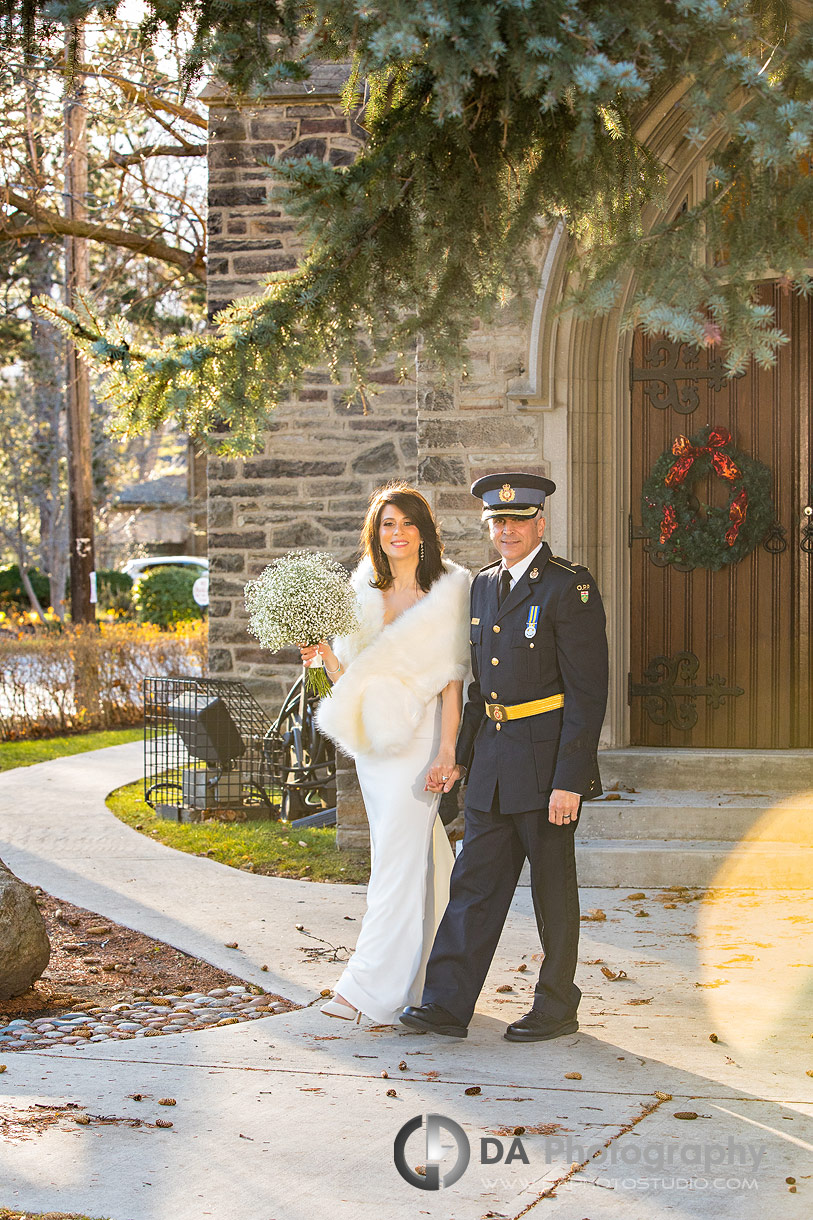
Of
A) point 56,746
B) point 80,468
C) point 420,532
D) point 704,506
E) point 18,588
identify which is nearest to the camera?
point 420,532

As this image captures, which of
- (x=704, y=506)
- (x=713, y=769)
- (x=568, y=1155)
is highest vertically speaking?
(x=704, y=506)

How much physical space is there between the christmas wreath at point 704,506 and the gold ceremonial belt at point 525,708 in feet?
10.4

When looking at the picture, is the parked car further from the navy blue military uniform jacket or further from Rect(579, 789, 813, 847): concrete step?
the navy blue military uniform jacket

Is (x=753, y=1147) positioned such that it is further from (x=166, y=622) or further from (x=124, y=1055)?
(x=166, y=622)

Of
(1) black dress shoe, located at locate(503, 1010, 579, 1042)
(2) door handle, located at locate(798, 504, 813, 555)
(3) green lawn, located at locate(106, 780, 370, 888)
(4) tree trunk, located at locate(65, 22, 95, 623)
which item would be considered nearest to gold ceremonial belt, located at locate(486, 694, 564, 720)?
(1) black dress shoe, located at locate(503, 1010, 579, 1042)

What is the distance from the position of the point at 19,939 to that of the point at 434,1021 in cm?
168

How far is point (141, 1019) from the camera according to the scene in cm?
500

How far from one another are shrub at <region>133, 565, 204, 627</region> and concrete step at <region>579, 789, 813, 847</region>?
15270 millimetres

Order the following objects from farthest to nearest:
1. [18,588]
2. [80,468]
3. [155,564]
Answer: [155,564], [18,588], [80,468]

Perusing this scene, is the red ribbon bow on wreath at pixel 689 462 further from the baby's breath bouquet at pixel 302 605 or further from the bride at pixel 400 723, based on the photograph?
the baby's breath bouquet at pixel 302 605

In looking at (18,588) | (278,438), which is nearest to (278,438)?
(278,438)

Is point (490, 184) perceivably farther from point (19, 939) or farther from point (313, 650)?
point (19, 939)

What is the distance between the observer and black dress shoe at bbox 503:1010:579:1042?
4434mm

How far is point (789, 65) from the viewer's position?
3.43 m
